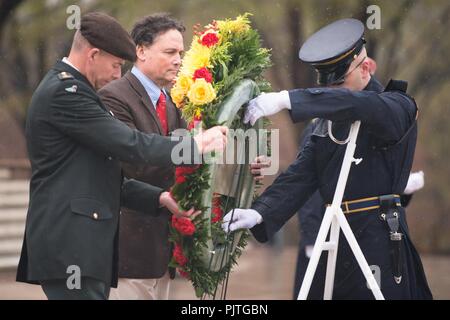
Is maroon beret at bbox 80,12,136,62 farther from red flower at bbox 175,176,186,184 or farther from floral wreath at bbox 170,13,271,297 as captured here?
red flower at bbox 175,176,186,184

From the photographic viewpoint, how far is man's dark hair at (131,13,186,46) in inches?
217

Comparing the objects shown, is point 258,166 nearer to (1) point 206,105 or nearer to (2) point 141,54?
→ (1) point 206,105

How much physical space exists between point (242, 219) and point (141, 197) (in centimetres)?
55

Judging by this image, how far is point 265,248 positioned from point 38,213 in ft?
41.0

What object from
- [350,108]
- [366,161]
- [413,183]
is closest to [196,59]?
[350,108]

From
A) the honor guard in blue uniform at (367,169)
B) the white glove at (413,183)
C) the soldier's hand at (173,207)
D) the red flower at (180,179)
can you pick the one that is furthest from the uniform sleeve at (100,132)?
the white glove at (413,183)

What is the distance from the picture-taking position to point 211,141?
439cm

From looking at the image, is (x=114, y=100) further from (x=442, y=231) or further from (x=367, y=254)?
(x=442, y=231)

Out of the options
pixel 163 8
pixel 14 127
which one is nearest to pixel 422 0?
pixel 163 8

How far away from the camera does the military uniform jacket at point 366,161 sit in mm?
4637

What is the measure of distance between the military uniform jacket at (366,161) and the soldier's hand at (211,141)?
43cm

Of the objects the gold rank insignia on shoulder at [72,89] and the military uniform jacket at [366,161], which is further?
the military uniform jacket at [366,161]

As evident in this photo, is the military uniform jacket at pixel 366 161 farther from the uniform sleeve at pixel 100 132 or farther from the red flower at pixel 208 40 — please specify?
the uniform sleeve at pixel 100 132

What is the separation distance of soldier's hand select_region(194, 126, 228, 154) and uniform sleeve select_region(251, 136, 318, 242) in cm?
82
